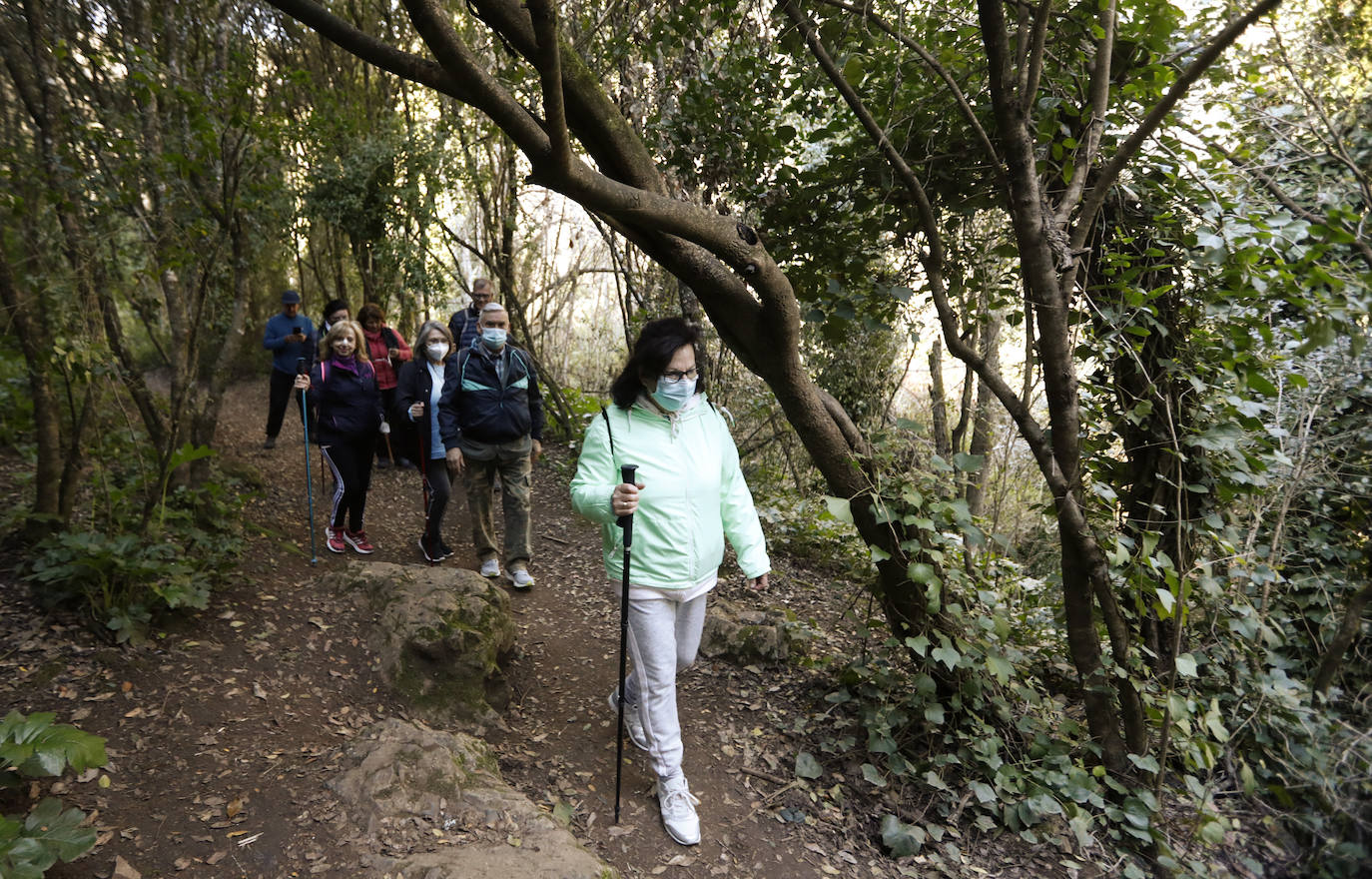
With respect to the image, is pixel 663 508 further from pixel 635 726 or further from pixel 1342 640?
pixel 1342 640

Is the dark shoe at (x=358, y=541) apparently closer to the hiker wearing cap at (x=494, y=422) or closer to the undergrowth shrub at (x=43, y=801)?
the hiker wearing cap at (x=494, y=422)

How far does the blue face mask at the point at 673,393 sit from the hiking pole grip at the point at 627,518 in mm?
322

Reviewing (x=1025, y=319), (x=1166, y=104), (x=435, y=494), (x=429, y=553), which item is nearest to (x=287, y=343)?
(x=435, y=494)

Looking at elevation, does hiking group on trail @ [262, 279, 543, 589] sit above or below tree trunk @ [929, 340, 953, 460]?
below

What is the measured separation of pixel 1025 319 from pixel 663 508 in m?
2.27

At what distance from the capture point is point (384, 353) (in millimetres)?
7125

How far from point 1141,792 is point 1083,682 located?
490 mm

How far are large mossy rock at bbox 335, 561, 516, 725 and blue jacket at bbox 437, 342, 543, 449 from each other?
1.09 metres

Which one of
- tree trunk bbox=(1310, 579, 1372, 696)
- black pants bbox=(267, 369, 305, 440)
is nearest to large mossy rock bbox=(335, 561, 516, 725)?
tree trunk bbox=(1310, 579, 1372, 696)

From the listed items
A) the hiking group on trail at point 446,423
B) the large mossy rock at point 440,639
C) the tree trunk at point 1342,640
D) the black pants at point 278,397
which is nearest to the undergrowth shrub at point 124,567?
the large mossy rock at point 440,639

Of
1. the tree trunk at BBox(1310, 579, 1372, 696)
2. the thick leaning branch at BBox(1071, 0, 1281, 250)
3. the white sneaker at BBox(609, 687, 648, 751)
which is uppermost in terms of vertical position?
the thick leaning branch at BBox(1071, 0, 1281, 250)

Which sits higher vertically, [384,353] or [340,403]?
[384,353]

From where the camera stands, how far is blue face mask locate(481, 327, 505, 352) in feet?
16.4

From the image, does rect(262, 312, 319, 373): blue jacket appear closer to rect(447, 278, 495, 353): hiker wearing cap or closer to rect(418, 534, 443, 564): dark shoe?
rect(447, 278, 495, 353): hiker wearing cap
